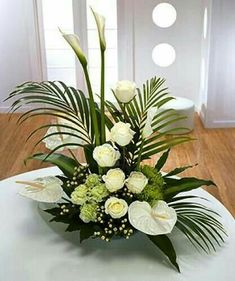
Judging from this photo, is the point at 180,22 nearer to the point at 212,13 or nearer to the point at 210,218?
the point at 212,13

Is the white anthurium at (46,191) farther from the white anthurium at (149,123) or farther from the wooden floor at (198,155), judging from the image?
the wooden floor at (198,155)

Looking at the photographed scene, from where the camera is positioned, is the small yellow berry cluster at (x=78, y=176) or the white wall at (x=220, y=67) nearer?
the small yellow berry cluster at (x=78, y=176)

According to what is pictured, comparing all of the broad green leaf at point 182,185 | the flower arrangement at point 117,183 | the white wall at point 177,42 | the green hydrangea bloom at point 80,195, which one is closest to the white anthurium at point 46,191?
the flower arrangement at point 117,183

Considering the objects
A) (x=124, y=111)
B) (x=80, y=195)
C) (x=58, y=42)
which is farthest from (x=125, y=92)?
(x=58, y=42)

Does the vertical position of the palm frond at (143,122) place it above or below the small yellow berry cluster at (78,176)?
above

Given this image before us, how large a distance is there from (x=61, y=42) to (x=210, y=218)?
342 cm

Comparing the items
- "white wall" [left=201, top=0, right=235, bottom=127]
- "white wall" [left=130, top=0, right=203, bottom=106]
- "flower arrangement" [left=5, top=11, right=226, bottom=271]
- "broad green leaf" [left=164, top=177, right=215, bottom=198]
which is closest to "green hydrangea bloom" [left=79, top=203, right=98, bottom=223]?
"flower arrangement" [left=5, top=11, right=226, bottom=271]

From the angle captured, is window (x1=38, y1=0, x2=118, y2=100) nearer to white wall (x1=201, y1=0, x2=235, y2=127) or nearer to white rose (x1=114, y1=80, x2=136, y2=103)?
white wall (x1=201, y1=0, x2=235, y2=127)

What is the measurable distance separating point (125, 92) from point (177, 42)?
3.18 m

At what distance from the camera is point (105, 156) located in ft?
4.07

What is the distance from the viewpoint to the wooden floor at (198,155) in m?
3.14

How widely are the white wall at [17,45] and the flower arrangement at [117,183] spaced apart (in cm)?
309

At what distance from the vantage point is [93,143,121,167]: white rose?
1.24 meters

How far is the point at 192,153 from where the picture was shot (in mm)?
3635
